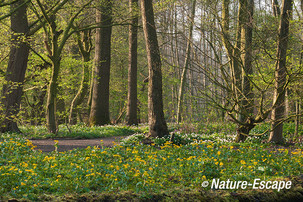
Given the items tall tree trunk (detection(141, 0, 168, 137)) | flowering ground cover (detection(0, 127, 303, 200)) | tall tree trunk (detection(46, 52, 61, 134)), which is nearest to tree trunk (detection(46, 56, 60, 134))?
tall tree trunk (detection(46, 52, 61, 134))

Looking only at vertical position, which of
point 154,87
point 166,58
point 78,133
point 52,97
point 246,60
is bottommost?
point 78,133

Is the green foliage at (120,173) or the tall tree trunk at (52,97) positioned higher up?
the tall tree trunk at (52,97)

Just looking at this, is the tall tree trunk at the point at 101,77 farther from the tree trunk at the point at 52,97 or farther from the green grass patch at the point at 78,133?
the tree trunk at the point at 52,97

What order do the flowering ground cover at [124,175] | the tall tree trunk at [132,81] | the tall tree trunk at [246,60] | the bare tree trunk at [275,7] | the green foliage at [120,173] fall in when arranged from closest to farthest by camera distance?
1. the flowering ground cover at [124,175]
2. the green foliage at [120,173]
3. the tall tree trunk at [246,60]
4. the bare tree trunk at [275,7]
5. the tall tree trunk at [132,81]

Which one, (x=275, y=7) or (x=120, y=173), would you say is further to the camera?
(x=275, y=7)

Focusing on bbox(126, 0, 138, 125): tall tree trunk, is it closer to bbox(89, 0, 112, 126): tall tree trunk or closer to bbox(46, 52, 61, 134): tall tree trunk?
bbox(89, 0, 112, 126): tall tree trunk

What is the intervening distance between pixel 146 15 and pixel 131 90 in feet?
26.1

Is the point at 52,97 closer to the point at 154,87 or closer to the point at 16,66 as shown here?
the point at 16,66

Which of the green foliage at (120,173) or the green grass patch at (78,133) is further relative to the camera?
the green grass patch at (78,133)

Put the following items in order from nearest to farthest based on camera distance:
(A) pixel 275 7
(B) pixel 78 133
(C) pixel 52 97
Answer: (A) pixel 275 7 < (C) pixel 52 97 < (B) pixel 78 133

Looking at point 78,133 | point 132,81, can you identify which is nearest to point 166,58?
point 132,81

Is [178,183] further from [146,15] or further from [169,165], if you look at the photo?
[146,15]

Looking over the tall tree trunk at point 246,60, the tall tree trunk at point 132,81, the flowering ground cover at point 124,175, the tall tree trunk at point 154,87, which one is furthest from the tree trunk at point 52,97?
the tall tree trunk at point 246,60

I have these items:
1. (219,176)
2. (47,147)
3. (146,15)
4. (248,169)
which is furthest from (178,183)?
(146,15)
